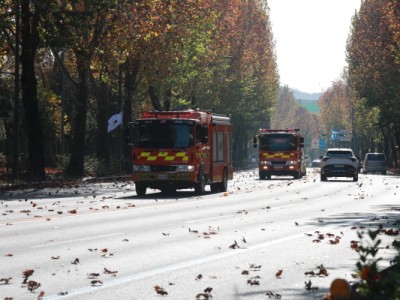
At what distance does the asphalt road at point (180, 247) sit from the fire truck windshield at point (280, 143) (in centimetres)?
2910

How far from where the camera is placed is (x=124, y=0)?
141 ft

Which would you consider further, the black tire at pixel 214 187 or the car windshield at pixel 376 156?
the car windshield at pixel 376 156

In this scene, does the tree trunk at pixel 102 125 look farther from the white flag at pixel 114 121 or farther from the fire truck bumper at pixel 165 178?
the fire truck bumper at pixel 165 178

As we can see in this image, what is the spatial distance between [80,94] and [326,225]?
31410 millimetres

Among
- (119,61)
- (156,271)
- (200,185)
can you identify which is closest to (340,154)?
(119,61)

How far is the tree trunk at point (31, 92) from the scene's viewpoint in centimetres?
4284

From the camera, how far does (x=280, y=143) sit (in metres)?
59.2

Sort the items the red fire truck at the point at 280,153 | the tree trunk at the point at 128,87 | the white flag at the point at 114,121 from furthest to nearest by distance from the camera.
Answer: the red fire truck at the point at 280,153 < the tree trunk at the point at 128,87 < the white flag at the point at 114,121

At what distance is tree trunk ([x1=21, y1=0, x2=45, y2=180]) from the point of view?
42.8 meters

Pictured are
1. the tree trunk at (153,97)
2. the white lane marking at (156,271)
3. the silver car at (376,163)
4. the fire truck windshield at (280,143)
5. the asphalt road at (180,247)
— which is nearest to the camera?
the white lane marking at (156,271)

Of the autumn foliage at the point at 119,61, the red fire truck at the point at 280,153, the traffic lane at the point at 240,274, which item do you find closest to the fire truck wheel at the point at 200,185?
the autumn foliage at the point at 119,61

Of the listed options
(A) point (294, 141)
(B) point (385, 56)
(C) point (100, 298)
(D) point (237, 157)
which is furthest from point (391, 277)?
(D) point (237, 157)

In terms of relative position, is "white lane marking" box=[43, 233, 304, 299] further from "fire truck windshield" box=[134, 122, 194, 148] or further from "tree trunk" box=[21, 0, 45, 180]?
"tree trunk" box=[21, 0, 45, 180]

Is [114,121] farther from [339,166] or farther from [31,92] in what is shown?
[31,92]
